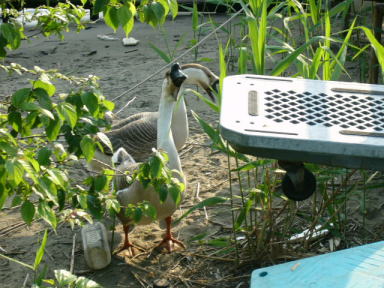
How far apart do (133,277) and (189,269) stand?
336 millimetres

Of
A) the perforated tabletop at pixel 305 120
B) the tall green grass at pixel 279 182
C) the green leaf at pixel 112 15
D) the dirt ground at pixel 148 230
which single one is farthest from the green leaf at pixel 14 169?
the tall green grass at pixel 279 182

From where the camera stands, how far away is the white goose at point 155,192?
12.6ft

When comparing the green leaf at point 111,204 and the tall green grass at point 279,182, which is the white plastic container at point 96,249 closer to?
the tall green grass at point 279,182

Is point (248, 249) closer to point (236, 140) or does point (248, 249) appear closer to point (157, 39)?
point (236, 140)

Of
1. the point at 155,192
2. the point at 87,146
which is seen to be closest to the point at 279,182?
the point at 155,192

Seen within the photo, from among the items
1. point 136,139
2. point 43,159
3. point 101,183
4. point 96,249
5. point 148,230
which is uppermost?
point 43,159

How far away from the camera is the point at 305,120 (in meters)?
1.50

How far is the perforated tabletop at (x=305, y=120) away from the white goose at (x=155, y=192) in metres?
2.03

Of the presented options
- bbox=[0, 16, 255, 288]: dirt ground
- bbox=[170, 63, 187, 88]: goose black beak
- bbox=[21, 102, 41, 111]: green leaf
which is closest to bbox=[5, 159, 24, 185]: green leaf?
bbox=[21, 102, 41, 111]: green leaf

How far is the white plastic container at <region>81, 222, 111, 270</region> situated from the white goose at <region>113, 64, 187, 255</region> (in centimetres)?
18

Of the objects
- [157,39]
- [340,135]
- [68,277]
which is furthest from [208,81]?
[340,135]

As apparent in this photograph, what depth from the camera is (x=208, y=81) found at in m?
5.58

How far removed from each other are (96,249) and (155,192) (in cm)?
48

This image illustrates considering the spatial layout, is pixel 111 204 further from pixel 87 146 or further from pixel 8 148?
pixel 8 148
